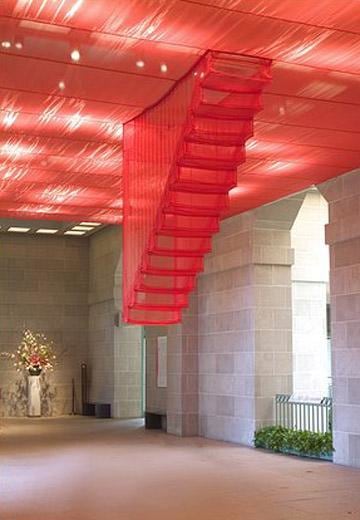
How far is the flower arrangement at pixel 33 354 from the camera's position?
22.7 m

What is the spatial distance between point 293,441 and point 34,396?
1153 centimetres

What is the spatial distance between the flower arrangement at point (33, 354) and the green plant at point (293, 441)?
998cm

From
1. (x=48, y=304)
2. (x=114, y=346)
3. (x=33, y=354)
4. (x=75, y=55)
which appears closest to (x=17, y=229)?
(x=48, y=304)

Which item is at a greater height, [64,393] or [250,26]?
[250,26]

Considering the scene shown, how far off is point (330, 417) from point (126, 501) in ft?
17.0

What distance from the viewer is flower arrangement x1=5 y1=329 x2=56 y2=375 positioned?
22672mm

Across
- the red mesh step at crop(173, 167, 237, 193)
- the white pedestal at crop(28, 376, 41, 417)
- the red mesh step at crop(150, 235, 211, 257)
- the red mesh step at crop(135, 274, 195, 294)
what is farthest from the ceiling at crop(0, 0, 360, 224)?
the white pedestal at crop(28, 376, 41, 417)

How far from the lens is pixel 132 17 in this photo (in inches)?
261

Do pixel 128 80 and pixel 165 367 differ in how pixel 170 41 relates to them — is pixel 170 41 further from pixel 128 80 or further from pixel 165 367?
pixel 165 367

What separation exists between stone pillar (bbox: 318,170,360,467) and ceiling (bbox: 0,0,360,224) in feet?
1.58

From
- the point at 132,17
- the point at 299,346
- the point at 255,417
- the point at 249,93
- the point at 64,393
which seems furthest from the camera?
the point at 64,393

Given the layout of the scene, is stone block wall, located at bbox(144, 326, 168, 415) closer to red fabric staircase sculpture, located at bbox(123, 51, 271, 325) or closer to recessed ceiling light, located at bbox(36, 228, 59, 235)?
recessed ceiling light, located at bbox(36, 228, 59, 235)

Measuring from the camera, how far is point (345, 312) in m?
12.1

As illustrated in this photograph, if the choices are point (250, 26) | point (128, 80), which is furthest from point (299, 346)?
point (250, 26)
